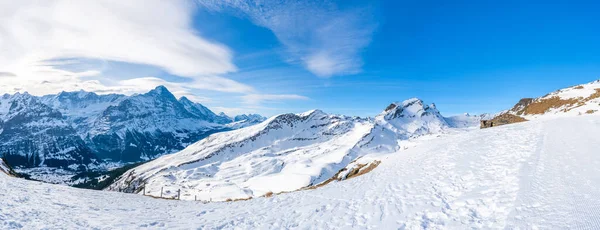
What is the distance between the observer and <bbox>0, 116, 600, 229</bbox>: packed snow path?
10.8m

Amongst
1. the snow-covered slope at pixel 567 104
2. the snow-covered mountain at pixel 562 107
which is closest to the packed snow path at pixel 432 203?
the snow-covered mountain at pixel 562 107

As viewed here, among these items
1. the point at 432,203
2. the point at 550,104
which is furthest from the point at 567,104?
the point at 432,203

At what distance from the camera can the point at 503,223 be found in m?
9.96

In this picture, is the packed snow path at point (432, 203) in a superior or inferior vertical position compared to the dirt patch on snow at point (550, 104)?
inferior

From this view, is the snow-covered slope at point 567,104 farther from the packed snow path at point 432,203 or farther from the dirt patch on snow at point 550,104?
the packed snow path at point 432,203

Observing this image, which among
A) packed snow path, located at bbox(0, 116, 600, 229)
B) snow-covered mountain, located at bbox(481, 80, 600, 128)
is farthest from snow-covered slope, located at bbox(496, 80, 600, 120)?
packed snow path, located at bbox(0, 116, 600, 229)

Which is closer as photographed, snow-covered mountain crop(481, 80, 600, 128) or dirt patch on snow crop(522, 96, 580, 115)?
snow-covered mountain crop(481, 80, 600, 128)

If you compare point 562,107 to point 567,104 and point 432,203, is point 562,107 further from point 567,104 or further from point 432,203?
point 432,203

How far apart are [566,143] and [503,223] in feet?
61.3

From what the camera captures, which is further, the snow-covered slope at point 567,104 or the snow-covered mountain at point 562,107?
the snow-covered slope at point 567,104

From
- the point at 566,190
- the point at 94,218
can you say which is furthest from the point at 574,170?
the point at 94,218

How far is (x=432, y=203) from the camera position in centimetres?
1334

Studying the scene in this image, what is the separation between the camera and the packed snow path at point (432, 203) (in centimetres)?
1080

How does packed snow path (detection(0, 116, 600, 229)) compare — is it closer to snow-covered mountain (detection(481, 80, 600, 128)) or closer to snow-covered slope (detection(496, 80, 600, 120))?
snow-covered mountain (detection(481, 80, 600, 128))
